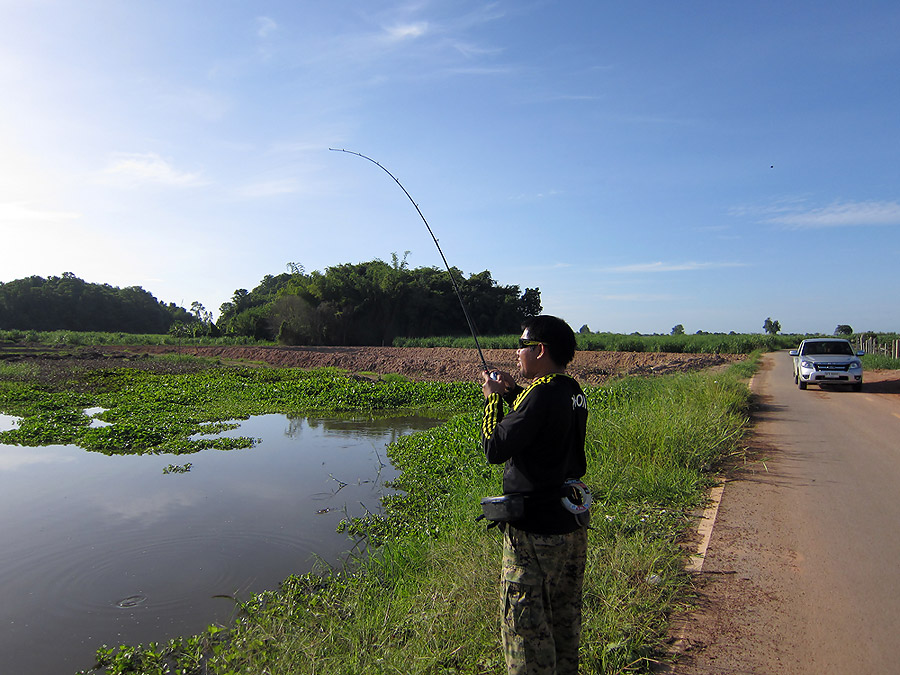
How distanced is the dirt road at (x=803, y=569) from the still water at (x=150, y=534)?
3998mm

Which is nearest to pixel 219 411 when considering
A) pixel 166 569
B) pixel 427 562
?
pixel 166 569

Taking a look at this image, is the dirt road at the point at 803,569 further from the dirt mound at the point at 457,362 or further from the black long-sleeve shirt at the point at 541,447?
the dirt mound at the point at 457,362

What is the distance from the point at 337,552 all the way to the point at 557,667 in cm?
424

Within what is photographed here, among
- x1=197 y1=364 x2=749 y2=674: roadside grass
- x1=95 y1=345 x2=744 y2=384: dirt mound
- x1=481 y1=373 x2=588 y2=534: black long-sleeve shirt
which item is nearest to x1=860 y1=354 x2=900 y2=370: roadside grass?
x1=95 y1=345 x2=744 y2=384: dirt mound

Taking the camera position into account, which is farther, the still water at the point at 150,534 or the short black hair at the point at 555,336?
the still water at the point at 150,534

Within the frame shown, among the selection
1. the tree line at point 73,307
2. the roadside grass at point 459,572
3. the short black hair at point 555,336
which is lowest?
the roadside grass at point 459,572

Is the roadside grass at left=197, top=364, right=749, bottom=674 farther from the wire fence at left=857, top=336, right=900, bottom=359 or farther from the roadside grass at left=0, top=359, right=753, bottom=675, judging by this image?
the wire fence at left=857, top=336, right=900, bottom=359

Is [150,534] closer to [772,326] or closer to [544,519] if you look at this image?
[544,519]

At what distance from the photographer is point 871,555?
478 centimetres

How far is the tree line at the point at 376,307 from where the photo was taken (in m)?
51.3

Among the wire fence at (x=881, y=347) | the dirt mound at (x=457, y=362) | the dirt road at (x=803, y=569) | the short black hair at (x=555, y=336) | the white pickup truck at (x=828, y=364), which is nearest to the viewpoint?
the short black hair at (x=555, y=336)

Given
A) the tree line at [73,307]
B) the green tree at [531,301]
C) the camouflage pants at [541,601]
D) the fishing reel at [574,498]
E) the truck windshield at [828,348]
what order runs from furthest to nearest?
the tree line at [73,307]
the green tree at [531,301]
the truck windshield at [828,348]
the fishing reel at [574,498]
the camouflage pants at [541,601]

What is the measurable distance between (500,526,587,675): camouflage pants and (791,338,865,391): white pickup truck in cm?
1761

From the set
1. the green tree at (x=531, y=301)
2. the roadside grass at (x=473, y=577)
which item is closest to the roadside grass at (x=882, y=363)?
the roadside grass at (x=473, y=577)
